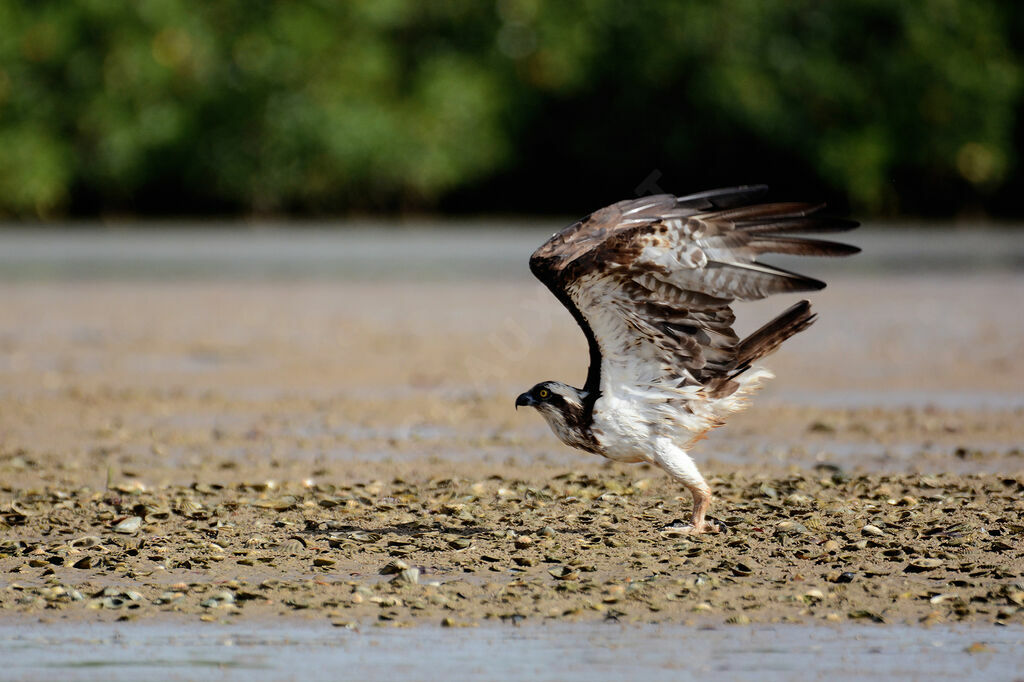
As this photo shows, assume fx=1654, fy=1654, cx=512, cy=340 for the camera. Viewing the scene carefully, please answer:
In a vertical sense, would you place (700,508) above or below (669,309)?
below

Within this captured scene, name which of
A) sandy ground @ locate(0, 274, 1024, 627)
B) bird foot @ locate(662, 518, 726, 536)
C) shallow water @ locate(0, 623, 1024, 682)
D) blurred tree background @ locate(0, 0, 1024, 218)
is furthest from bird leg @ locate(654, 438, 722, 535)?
blurred tree background @ locate(0, 0, 1024, 218)

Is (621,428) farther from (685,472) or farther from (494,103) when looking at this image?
(494,103)

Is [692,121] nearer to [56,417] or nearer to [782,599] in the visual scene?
[56,417]

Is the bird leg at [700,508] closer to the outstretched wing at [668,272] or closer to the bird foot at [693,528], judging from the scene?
the bird foot at [693,528]

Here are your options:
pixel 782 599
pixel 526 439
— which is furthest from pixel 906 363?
pixel 782 599

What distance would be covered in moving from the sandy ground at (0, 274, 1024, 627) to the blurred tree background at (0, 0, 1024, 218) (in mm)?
22509

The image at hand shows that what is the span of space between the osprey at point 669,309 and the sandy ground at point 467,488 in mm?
493

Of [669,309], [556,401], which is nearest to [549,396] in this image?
[556,401]

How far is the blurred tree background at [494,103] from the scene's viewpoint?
37875 millimetres

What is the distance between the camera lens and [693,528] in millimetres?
7352

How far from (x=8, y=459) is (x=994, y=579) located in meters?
5.70

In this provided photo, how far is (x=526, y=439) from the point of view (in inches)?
410

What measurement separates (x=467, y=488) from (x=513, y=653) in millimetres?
3023

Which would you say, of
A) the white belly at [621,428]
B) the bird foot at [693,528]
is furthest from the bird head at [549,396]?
the bird foot at [693,528]
